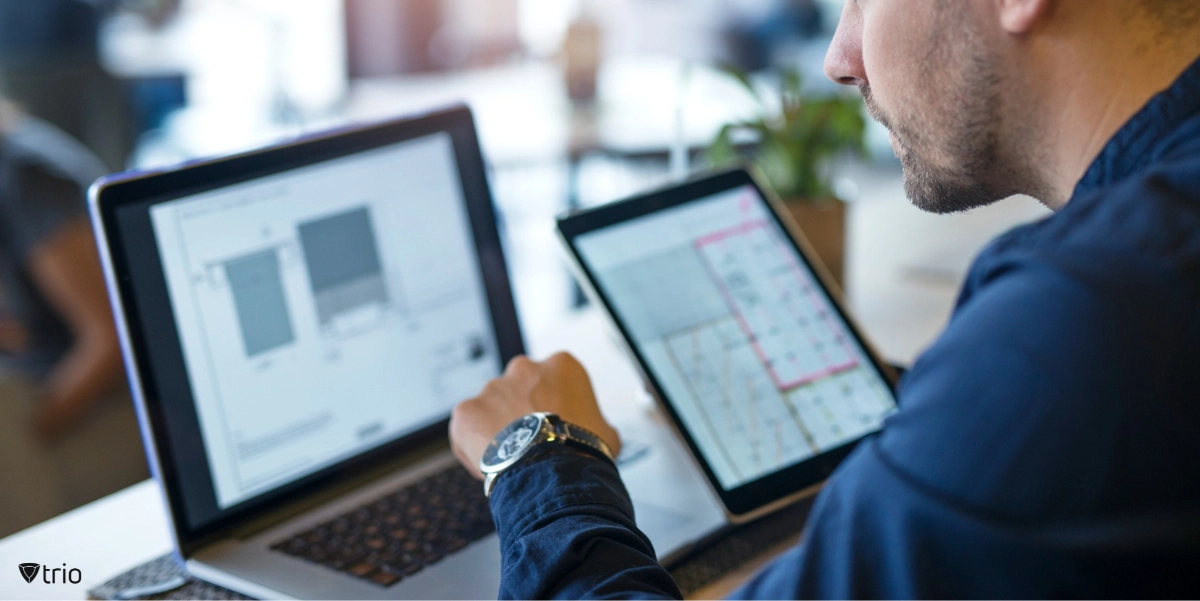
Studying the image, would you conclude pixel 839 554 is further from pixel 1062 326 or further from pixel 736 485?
pixel 736 485

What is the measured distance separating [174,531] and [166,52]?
429 centimetres

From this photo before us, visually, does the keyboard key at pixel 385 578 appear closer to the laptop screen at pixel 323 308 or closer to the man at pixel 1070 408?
the laptop screen at pixel 323 308

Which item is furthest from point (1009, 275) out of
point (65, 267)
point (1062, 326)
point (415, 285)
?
point (65, 267)

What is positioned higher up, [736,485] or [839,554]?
[839,554]

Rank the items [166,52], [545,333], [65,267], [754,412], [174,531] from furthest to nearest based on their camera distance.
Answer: [166,52]
[65,267]
[545,333]
[754,412]
[174,531]

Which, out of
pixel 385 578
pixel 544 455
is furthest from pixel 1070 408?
pixel 385 578

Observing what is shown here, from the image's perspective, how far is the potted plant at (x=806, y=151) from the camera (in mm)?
1319

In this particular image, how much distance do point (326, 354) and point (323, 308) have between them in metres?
0.04

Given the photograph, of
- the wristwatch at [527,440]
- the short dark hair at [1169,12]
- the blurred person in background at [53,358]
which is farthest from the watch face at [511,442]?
the blurred person in background at [53,358]

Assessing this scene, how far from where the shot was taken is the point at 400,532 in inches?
32.3

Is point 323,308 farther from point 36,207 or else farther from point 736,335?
point 36,207

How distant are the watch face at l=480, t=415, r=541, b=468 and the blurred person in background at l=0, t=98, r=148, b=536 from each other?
1.18 metres

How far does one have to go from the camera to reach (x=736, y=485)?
2.81 ft

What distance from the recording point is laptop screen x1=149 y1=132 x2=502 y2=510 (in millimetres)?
801
